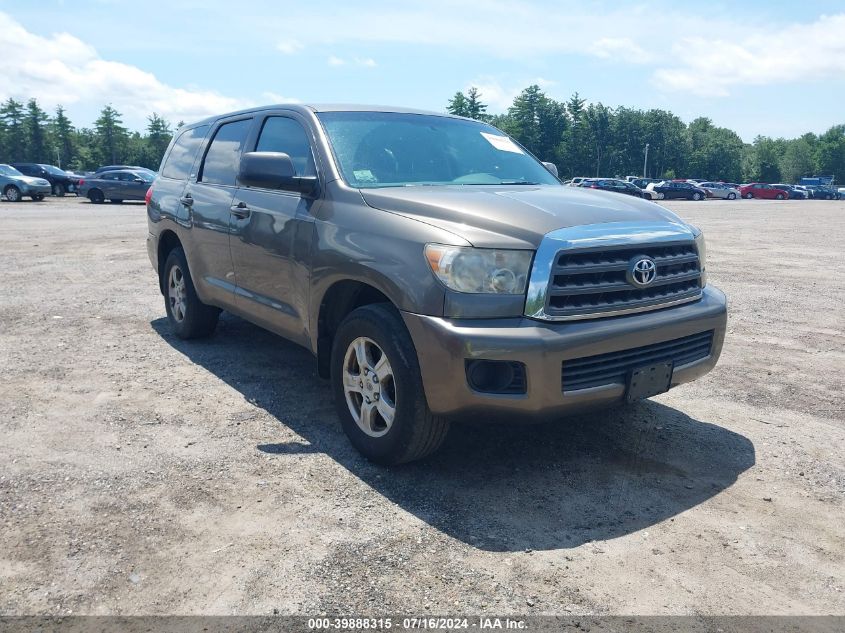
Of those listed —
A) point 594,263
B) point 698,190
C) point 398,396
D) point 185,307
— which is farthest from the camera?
point 698,190

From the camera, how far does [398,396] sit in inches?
136

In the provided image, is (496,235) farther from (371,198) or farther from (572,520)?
(572,520)

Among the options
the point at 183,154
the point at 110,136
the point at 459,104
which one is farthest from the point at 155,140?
the point at 183,154

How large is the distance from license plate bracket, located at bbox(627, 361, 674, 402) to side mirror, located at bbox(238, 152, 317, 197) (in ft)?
6.92

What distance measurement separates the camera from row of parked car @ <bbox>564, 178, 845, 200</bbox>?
143ft

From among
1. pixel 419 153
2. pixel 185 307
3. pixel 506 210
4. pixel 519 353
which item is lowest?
pixel 185 307

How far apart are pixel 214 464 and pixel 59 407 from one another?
5.03ft

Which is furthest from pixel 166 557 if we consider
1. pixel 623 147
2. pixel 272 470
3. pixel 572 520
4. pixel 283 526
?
pixel 623 147

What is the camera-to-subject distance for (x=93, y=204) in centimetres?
2939

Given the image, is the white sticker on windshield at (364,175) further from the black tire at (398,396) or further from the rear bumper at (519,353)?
the rear bumper at (519,353)

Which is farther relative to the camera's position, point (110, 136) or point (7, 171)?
point (110, 136)

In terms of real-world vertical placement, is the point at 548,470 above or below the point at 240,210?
below

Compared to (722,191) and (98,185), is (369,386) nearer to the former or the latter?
(98,185)

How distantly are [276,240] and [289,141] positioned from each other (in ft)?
2.32
